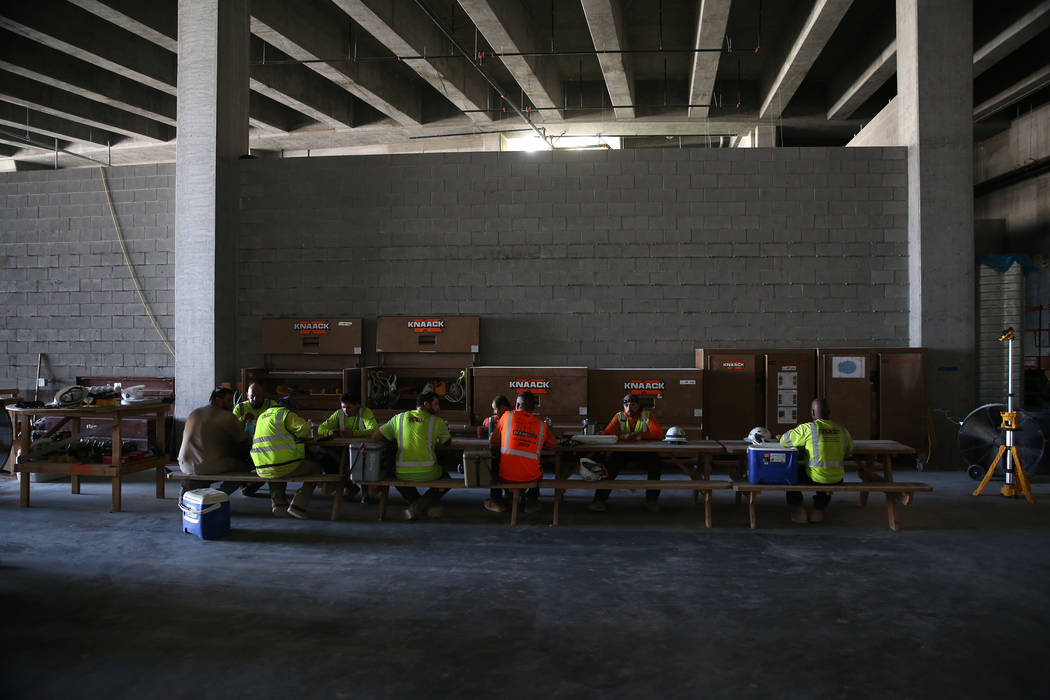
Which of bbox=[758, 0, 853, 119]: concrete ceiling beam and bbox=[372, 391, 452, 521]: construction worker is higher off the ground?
bbox=[758, 0, 853, 119]: concrete ceiling beam

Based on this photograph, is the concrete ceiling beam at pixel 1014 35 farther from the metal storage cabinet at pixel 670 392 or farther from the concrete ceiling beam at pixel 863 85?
the metal storage cabinet at pixel 670 392

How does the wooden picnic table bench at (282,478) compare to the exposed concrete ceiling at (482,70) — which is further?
the exposed concrete ceiling at (482,70)

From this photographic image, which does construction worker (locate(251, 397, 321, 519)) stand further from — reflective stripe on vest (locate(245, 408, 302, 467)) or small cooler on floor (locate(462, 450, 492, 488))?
small cooler on floor (locate(462, 450, 492, 488))

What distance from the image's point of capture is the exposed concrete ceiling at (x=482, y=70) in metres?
10.9

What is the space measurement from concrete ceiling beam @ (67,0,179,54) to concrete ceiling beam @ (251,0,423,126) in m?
1.35

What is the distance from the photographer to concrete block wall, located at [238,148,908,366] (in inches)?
399

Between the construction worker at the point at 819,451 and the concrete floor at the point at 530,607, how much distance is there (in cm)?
25

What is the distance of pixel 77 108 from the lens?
14688 mm

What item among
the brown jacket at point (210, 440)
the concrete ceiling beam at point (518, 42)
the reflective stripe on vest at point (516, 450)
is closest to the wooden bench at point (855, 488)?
the reflective stripe on vest at point (516, 450)

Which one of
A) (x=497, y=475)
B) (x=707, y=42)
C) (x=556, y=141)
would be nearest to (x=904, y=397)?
(x=497, y=475)

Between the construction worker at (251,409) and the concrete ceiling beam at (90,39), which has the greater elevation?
the concrete ceiling beam at (90,39)

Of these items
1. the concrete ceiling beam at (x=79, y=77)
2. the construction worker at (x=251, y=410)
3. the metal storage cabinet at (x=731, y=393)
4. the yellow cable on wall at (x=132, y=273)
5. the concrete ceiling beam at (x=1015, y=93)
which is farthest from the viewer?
the concrete ceiling beam at (x=1015, y=93)

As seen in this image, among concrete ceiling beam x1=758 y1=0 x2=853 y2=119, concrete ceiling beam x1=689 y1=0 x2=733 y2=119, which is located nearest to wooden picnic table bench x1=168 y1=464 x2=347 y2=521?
concrete ceiling beam x1=689 y1=0 x2=733 y2=119

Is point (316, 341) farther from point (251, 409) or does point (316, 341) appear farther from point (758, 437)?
point (758, 437)
